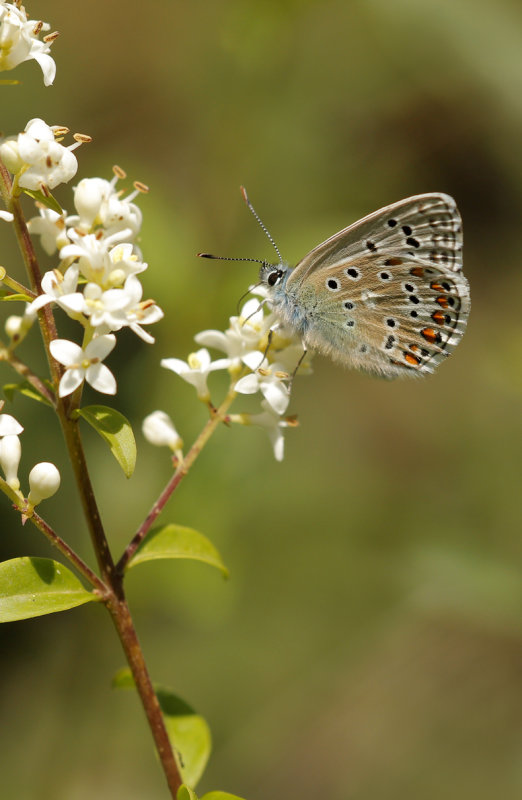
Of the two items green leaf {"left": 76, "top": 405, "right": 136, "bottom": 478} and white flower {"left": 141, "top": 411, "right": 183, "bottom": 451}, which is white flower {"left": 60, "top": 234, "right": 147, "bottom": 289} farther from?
white flower {"left": 141, "top": 411, "right": 183, "bottom": 451}

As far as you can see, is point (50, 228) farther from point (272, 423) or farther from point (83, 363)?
point (272, 423)

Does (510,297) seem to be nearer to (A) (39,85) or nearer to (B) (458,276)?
(A) (39,85)

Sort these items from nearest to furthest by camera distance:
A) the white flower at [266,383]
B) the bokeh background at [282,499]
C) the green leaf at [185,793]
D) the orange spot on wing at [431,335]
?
1. the green leaf at [185,793]
2. the white flower at [266,383]
3. the orange spot on wing at [431,335]
4. the bokeh background at [282,499]

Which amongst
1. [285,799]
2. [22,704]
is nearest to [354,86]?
[22,704]

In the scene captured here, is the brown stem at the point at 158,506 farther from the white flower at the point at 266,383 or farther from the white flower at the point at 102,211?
the white flower at the point at 102,211

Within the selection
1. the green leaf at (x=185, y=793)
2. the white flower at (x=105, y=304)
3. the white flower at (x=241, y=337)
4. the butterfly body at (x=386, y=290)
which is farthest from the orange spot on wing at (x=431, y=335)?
the green leaf at (x=185, y=793)

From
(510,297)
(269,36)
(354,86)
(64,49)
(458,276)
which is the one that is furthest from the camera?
(510,297)

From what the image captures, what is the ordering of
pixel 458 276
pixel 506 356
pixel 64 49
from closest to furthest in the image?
pixel 458 276 → pixel 506 356 → pixel 64 49
